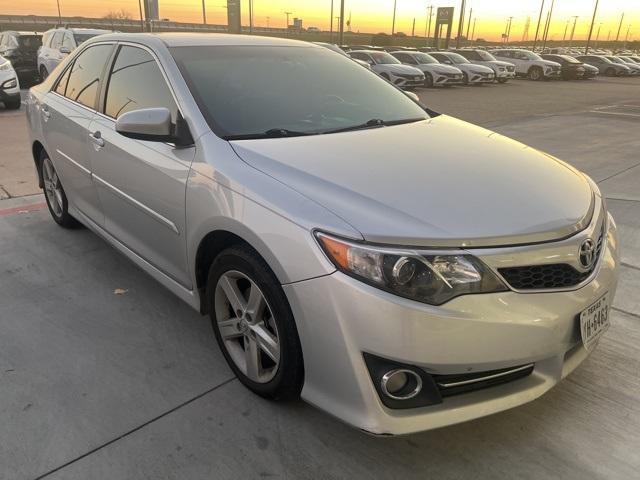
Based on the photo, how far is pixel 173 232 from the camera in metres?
2.71

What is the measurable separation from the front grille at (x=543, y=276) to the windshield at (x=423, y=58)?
870 inches

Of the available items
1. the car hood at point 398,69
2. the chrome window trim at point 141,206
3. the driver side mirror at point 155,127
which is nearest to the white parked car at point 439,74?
the car hood at point 398,69

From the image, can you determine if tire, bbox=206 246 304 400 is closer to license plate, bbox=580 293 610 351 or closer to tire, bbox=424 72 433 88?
license plate, bbox=580 293 610 351

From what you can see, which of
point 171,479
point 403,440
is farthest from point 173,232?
point 403,440

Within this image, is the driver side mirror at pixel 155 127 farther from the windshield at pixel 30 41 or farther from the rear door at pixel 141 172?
the windshield at pixel 30 41

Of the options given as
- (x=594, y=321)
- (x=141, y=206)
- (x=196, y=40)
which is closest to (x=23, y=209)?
(x=141, y=206)

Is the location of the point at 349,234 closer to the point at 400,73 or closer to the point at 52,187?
the point at 52,187

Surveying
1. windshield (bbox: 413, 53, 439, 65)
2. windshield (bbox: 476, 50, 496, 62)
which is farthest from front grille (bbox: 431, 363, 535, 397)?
windshield (bbox: 476, 50, 496, 62)

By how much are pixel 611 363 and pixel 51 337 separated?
3.01 metres

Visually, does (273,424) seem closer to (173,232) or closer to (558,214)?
(173,232)

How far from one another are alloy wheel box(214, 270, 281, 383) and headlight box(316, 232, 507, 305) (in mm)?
537

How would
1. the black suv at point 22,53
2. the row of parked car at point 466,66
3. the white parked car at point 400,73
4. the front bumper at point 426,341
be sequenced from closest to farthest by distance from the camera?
the front bumper at point 426,341 < the black suv at point 22,53 < the white parked car at point 400,73 < the row of parked car at point 466,66

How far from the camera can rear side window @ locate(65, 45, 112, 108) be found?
3611 mm

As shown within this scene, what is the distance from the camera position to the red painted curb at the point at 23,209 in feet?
16.1
